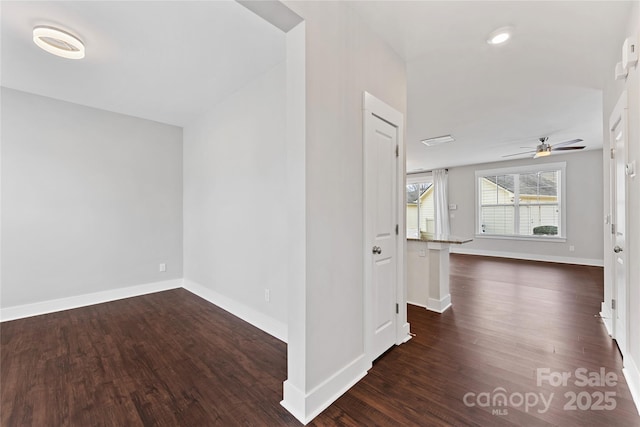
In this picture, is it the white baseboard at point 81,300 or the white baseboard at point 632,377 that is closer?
the white baseboard at point 632,377

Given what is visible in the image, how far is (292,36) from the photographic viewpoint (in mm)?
1630

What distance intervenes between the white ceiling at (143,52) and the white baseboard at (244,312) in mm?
2570

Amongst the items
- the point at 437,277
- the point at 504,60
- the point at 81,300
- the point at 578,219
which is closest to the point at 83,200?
the point at 81,300

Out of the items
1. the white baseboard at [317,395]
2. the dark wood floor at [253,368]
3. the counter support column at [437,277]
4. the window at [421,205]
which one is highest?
the window at [421,205]

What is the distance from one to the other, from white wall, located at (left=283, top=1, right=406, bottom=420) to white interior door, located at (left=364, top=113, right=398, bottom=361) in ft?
0.37

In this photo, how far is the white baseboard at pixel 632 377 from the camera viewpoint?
5.52 feet

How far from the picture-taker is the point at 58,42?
7.17ft

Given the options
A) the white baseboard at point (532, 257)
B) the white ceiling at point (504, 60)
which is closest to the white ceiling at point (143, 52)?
the white ceiling at point (504, 60)

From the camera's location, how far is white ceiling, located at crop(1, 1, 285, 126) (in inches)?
75.5

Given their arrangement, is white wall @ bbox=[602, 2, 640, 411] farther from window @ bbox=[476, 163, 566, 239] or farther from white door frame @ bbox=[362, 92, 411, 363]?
window @ bbox=[476, 163, 566, 239]

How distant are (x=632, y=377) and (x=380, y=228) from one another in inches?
77.9

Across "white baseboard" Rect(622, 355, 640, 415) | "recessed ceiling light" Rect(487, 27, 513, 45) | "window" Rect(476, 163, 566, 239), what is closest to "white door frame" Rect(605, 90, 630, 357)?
"white baseboard" Rect(622, 355, 640, 415)

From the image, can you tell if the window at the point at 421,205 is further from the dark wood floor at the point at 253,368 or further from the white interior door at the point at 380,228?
the white interior door at the point at 380,228

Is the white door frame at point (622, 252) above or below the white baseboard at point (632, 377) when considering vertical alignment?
above
